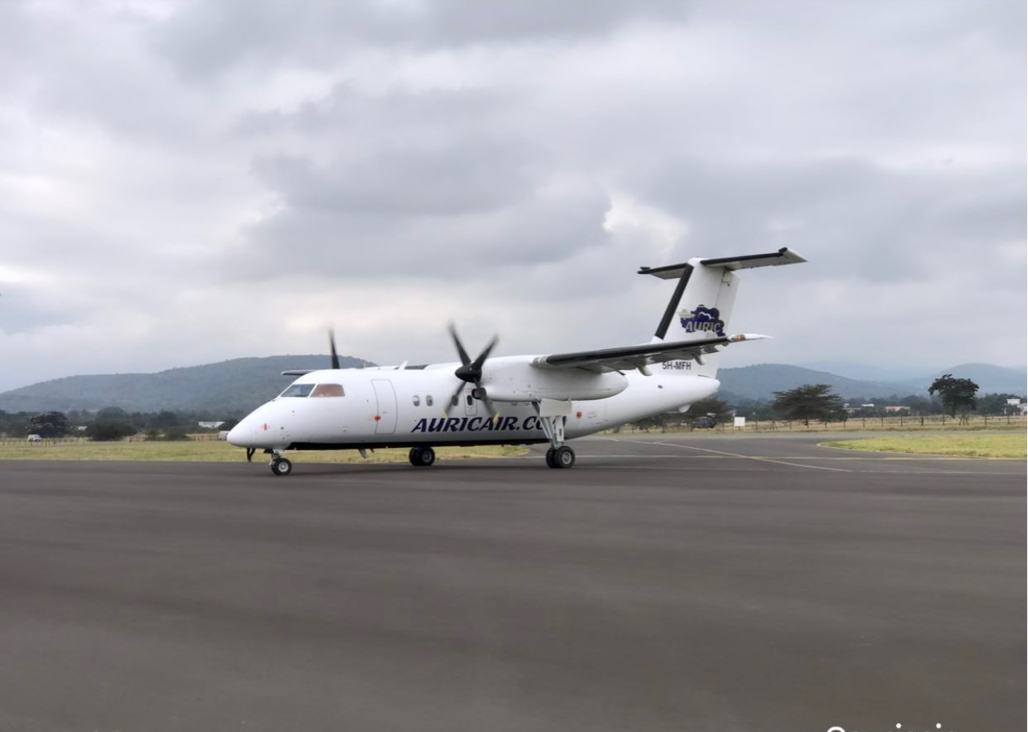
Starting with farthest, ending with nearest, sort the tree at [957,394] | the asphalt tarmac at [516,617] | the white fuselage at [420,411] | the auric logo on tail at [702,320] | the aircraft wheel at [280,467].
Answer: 1. the tree at [957,394]
2. the auric logo on tail at [702,320]
3. the white fuselage at [420,411]
4. the aircraft wheel at [280,467]
5. the asphalt tarmac at [516,617]

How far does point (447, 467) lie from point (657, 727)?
2520cm

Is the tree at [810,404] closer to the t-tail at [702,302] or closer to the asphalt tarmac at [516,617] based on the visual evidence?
the t-tail at [702,302]

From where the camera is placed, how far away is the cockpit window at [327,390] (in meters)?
26.5

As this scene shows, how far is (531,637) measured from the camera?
6707 mm

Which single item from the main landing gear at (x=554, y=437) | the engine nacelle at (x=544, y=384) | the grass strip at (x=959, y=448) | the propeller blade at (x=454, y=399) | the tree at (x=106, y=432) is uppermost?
the engine nacelle at (x=544, y=384)

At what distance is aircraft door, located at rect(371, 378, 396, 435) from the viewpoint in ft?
90.4

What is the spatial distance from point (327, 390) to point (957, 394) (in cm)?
9708

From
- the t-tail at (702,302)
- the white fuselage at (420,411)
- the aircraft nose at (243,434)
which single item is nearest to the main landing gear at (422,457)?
the white fuselage at (420,411)

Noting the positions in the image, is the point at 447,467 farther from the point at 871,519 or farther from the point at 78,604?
the point at 78,604

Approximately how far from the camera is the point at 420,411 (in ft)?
92.7

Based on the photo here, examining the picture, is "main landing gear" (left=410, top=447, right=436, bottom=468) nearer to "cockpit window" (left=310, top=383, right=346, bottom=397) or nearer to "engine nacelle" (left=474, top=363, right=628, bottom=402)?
"engine nacelle" (left=474, top=363, right=628, bottom=402)

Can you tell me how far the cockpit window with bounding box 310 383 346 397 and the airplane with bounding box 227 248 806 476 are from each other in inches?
1.2

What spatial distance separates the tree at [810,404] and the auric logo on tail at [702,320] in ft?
259

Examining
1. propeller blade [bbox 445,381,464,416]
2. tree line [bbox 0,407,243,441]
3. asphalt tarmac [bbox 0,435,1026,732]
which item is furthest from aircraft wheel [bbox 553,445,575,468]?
tree line [bbox 0,407,243,441]
